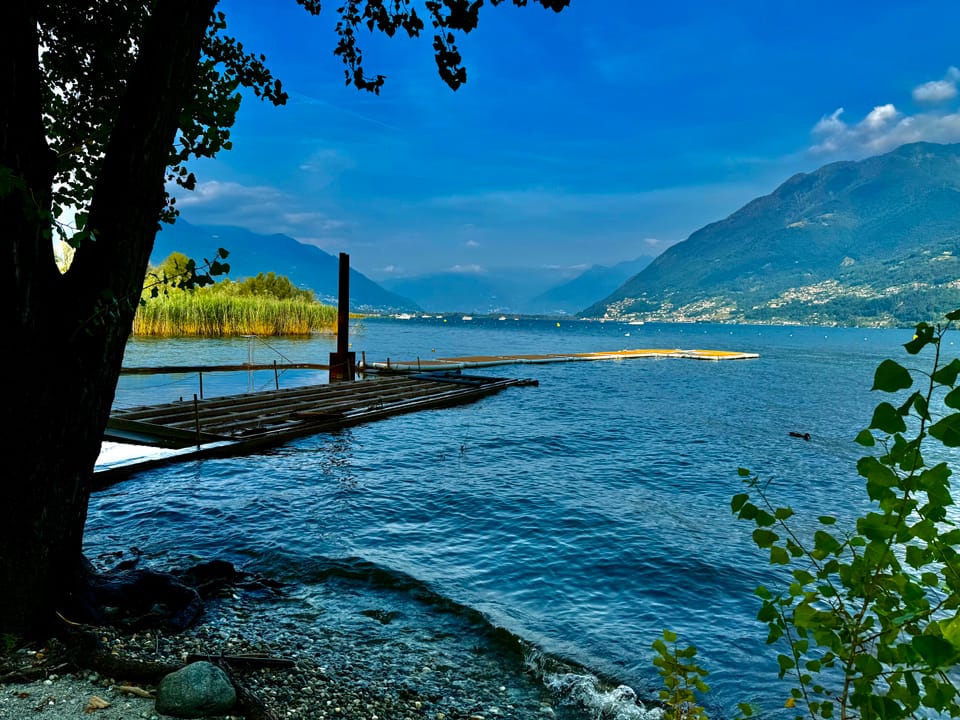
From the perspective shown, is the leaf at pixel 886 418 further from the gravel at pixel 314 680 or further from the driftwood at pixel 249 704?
the driftwood at pixel 249 704

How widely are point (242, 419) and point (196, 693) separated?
1582 centimetres

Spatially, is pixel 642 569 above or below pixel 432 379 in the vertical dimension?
below

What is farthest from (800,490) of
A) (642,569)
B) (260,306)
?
(260,306)

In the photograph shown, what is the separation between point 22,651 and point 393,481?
10486 millimetres

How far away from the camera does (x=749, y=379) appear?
5184 centimetres

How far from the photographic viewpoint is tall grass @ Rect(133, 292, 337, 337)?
51656 millimetres

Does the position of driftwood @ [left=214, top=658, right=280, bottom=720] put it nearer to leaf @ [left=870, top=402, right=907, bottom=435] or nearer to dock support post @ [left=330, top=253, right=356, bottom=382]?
leaf @ [left=870, top=402, right=907, bottom=435]

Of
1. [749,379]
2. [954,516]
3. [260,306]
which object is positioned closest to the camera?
[954,516]

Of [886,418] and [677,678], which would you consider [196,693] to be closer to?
[677,678]

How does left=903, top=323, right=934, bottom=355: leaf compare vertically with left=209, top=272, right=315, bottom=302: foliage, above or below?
below

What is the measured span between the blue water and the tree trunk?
139 inches

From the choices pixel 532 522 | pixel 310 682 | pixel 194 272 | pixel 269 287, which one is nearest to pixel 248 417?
pixel 532 522

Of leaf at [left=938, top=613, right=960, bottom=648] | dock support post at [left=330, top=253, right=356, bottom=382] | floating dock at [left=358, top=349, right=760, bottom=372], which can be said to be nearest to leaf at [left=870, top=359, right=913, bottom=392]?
leaf at [left=938, top=613, right=960, bottom=648]

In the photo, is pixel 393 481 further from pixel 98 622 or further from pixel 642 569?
pixel 98 622
